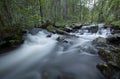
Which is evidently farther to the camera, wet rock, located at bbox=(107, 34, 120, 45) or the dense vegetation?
the dense vegetation

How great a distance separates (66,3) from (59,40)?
949 inches

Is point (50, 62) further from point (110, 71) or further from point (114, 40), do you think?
point (114, 40)

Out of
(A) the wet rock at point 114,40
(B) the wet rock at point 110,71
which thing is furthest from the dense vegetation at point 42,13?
(A) the wet rock at point 114,40

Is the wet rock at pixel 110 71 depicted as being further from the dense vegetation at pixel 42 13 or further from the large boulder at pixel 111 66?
the dense vegetation at pixel 42 13

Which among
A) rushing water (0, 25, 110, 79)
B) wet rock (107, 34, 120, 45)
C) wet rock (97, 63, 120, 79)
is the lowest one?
rushing water (0, 25, 110, 79)

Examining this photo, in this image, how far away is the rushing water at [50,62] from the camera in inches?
176

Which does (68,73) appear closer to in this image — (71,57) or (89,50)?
(71,57)

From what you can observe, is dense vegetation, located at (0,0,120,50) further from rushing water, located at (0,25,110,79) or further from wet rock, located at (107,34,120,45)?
wet rock, located at (107,34,120,45)

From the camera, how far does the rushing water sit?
4477mm

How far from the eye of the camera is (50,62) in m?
5.45

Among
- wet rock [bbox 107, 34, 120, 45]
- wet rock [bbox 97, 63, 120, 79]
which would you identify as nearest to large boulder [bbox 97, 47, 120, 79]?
wet rock [bbox 97, 63, 120, 79]

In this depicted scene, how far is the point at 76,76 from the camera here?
437cm

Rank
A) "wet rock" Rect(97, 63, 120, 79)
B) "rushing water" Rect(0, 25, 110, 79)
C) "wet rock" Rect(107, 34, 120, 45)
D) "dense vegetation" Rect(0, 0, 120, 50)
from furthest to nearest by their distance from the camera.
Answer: "dense vegetation" Rect(0, 0, 120, 50) → "wet rock" Rect(107, 34, 120, 45) → "rushing water" Rect(0, 25, 110, 79) → "wet rock" Rect(97, 63, 120, 79)

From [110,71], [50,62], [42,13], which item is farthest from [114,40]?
[42,13]
